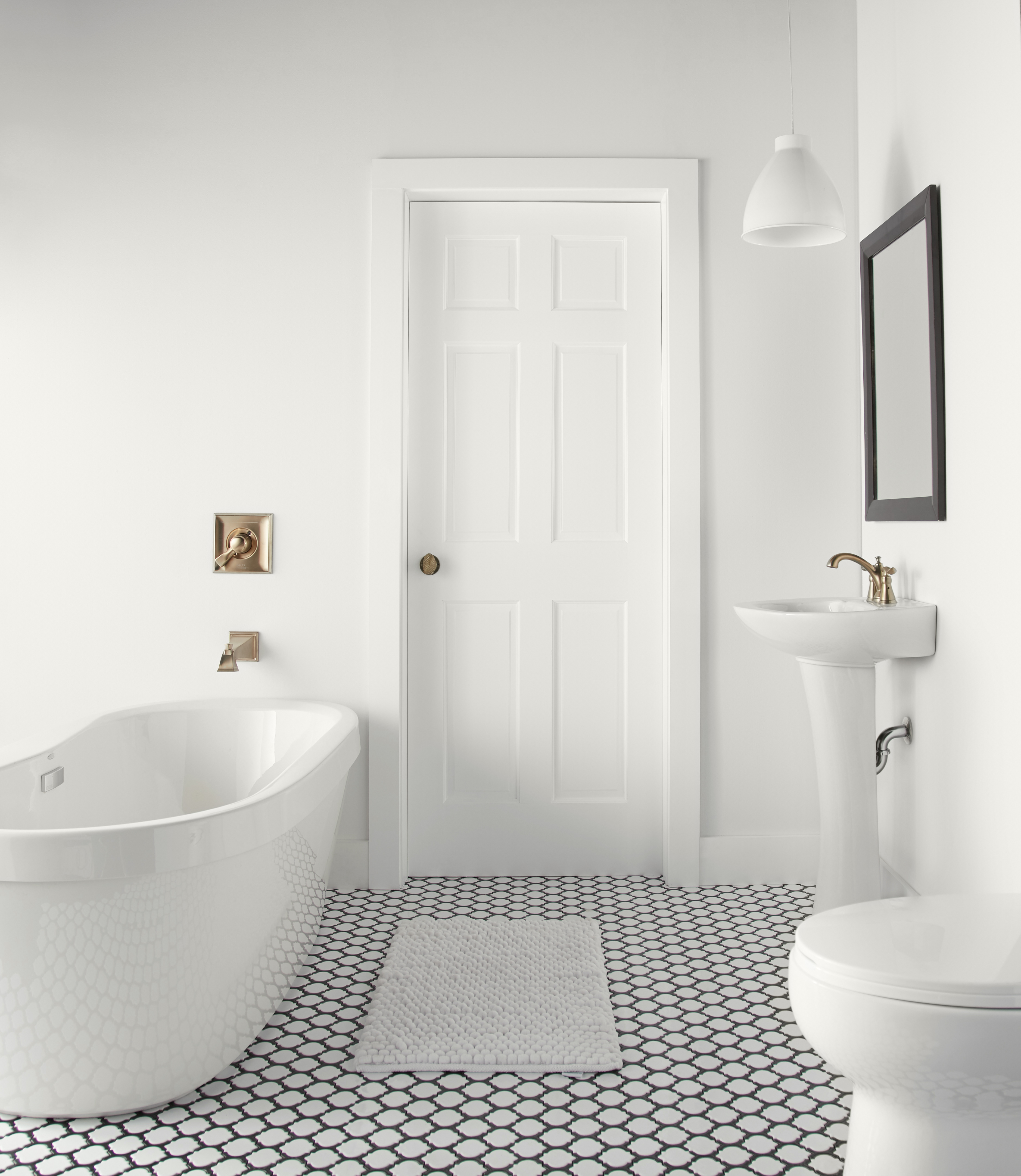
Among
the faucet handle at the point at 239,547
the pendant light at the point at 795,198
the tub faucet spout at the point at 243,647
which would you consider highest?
the pendant light at the point at 795,198

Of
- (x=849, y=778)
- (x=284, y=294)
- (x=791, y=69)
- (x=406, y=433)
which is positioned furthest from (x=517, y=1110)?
(x=791, y=69)

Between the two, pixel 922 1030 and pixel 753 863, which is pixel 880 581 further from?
pixel 922 1030

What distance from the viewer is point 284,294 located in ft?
9.28

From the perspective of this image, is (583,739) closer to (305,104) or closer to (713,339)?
(713,339)

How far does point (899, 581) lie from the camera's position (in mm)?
2539

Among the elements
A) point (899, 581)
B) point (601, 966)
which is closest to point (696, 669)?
point (899, 581)

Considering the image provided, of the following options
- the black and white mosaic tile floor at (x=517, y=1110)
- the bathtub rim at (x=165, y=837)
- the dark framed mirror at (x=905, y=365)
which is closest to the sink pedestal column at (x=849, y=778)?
the black and white mosaic tile floor at (x=517, y=1110)

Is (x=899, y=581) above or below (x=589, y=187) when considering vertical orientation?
below

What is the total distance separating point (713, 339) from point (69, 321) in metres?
1.83

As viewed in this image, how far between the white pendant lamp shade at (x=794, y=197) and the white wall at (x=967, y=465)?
0.22 meters

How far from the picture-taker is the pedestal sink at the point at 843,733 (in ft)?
7.54

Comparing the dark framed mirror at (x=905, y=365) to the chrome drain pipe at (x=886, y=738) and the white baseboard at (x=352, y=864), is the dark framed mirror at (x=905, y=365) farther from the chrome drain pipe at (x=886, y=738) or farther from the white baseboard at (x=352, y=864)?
the white baseboard at (x=352, y=864)

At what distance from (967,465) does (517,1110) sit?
156 cm

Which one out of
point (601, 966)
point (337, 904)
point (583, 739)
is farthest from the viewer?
point (583, 739)
